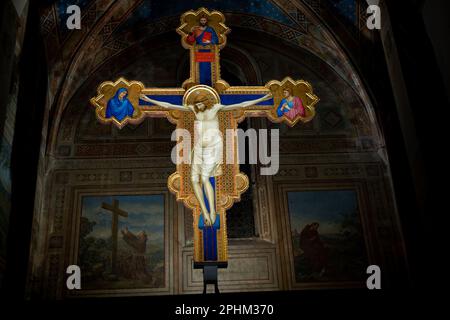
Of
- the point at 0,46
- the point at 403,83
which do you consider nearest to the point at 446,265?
the point at 403,83

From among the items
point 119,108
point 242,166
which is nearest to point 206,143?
point 119,108

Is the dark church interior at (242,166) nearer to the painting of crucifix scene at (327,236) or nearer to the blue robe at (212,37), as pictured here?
the painting of crucifix scene at (327,236)

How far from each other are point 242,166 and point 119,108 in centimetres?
404

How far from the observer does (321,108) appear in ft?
33.8

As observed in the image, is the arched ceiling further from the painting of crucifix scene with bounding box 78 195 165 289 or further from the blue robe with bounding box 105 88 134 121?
the blue robe with bounding box 105 88 134 121

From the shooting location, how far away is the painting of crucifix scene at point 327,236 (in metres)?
8.79

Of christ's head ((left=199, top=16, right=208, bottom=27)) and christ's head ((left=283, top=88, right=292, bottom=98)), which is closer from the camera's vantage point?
christ's head ((left=283, top=88, right=292, bottom=98))

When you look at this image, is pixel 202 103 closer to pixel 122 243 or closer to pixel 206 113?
pixel 206 113

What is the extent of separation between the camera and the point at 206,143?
588 centimetres

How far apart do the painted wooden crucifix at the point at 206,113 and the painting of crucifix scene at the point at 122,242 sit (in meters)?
3.21

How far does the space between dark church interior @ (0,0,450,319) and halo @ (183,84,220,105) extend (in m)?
1.94

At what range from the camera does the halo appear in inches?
241

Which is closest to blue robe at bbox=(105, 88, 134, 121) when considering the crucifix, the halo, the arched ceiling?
the halo

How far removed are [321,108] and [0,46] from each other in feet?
→ 22.2
